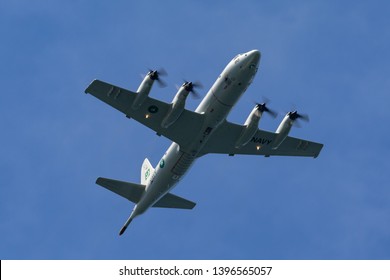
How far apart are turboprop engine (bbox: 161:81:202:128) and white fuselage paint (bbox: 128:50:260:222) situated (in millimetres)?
2134

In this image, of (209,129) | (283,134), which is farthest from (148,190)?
(283,134)

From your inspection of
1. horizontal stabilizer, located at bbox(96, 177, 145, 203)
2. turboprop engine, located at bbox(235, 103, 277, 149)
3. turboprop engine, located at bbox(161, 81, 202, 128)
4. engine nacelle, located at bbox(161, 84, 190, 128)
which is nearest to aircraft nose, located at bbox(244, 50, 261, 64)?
turboprop engine, located at bbox(161, 81, 202, 128)

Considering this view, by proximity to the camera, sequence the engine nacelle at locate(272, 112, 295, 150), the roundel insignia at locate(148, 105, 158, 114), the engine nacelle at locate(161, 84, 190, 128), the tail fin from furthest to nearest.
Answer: the tail fin
the engine nacelle at locate(272, 112, 295, 150)
the roundel insignia at locate(148, 105, 158, 114)
the engine nacelle at locate(161, 84, 190, 128)

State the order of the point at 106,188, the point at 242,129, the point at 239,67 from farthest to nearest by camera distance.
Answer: the point at 106,188 < the point at 242,129 < the point at 239,67

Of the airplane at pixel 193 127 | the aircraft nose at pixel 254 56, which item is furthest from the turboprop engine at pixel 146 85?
the aircraft nose at pixel 254 56

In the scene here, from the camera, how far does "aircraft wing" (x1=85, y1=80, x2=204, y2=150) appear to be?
207 feet

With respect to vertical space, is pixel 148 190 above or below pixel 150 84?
below

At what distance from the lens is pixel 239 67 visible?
200ft

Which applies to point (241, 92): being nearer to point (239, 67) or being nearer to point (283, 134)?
point (239, 67)

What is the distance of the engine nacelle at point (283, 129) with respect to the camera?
66.7 metres

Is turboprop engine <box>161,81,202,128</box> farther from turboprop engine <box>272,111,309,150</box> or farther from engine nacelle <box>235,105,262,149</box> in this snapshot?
turboprop engine <box>272,111,309,150</box>

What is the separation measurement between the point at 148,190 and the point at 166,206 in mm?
5311

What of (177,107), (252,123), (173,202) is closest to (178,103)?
(177,107)

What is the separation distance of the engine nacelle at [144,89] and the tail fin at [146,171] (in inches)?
422
